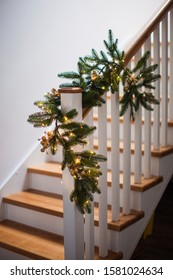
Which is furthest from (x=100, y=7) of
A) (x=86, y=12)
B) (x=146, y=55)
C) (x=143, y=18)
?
(x=146, y=55)

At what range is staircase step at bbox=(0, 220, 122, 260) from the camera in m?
2.80

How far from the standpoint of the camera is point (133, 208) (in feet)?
9.83

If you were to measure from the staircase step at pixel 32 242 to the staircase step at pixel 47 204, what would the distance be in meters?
0.17

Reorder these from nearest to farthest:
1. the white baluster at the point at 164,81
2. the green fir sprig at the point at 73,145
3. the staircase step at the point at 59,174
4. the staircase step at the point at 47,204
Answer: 1. the green fir sprig at the point at 73,145
2. the staircase step at the point at 47,204
3. the staircase step at the point at 59,174
4. the white baluster at the point at 164,81

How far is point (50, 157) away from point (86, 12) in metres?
1.54

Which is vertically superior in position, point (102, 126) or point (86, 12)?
point (86, 12)

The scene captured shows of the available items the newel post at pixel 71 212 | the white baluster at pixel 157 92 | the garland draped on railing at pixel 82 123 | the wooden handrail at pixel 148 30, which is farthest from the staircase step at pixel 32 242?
the wooden handrail at pixel 148 30

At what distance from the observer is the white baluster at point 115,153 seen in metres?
2.70

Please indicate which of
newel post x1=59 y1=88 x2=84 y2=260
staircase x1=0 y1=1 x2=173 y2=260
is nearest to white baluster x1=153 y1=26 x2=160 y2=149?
staircase x1=0 y1=1 x2=173 y2=260

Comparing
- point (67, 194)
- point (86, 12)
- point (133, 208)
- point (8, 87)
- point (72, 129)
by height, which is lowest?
point (133, 208)

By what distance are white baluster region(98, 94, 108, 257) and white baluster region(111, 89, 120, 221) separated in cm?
9

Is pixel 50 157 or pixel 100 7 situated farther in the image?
pixel 100 7

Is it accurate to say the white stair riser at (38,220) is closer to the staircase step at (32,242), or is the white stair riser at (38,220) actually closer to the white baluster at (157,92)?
the staircase step at (32,242)
